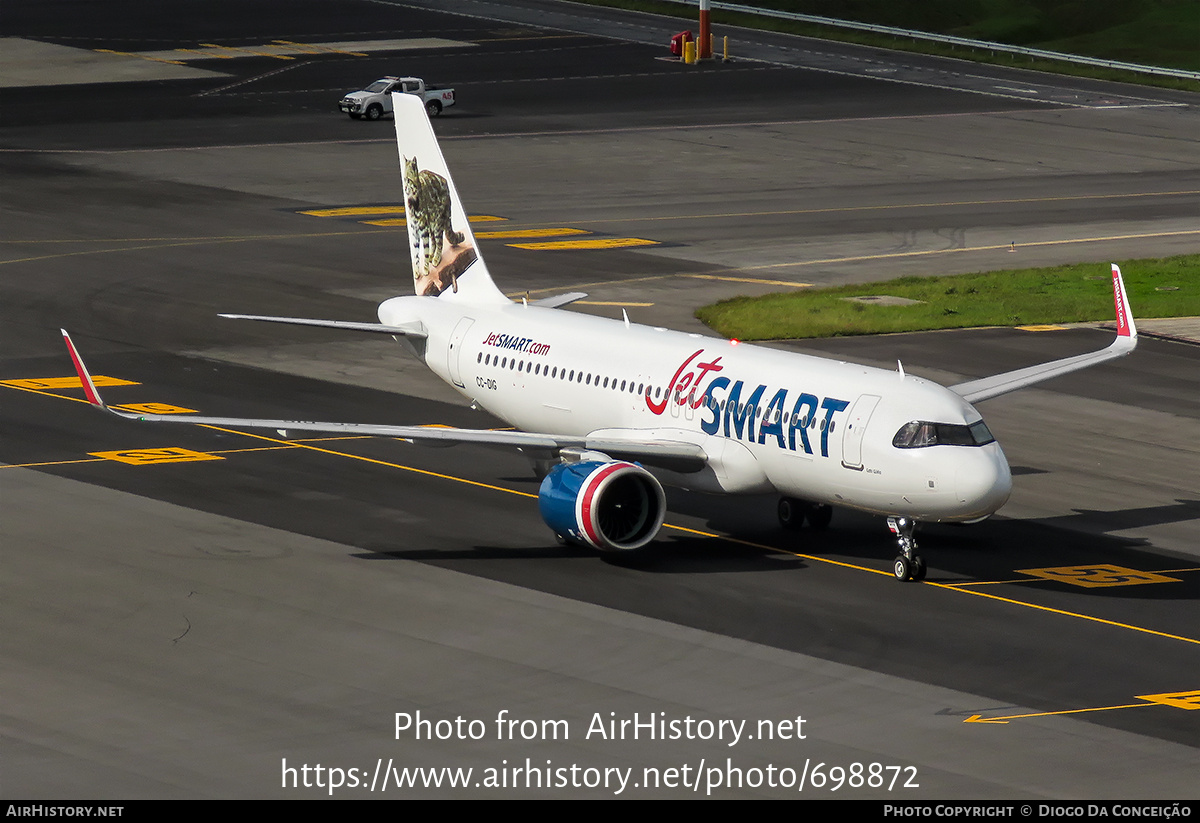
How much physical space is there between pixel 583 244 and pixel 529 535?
41.3 m

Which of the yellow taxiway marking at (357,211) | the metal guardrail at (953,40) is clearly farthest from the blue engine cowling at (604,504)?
the metal guardrail at (953,40)

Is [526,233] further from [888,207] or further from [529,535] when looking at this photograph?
[529,535]

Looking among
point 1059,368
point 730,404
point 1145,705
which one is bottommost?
point 1145,705

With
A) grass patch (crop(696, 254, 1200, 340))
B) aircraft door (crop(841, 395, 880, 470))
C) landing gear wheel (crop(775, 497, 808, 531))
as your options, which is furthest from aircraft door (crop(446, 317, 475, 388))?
grass patch (crop(696, 254, 1200, 340))

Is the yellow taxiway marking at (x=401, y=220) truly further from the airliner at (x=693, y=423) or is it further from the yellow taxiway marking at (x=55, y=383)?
the airliner at (x=693, y=423)

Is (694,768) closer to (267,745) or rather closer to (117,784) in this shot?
(267,745)

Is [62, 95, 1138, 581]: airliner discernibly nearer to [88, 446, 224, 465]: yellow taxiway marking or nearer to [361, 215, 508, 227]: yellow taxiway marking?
[88, 446, 224, 465]: yellow taxiway marking

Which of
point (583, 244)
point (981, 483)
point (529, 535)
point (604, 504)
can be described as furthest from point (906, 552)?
point (583, 244)

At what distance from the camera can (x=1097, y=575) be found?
42844mm

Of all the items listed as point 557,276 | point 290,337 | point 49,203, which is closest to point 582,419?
point 290,337

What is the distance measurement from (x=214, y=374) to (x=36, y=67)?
264 feet

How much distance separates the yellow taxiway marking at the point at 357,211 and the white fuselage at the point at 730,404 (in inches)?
1597

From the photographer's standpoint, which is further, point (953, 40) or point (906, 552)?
point (953, 40)

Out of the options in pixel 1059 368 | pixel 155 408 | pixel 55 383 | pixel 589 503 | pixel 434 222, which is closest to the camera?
pixel 589 503
